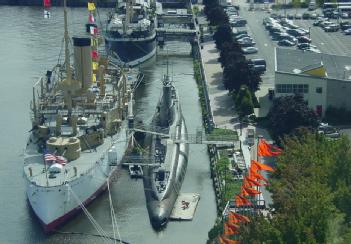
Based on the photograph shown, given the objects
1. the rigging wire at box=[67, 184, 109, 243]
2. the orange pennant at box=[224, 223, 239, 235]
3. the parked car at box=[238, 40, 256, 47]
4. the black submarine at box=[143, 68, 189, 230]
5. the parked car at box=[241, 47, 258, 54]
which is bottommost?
the rigging wire at box=[67, 184, 109, 243]

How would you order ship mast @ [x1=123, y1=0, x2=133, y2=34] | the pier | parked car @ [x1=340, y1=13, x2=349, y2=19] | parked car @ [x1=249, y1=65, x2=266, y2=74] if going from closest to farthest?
parked car @ [x1=249, y1=65, x2=266, y2=74] < ship mast @ [x1=123, y1=0, x2=133, y2=34] < the pier < parked car @ [x1=340, y1=13, x2=349, y2=19]

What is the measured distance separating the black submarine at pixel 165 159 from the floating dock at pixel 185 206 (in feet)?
1.46

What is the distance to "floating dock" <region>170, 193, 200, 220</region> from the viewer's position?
191 ft

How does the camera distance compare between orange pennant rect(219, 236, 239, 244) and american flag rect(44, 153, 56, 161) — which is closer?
orange pennant rect(219, 236, 239, 244)

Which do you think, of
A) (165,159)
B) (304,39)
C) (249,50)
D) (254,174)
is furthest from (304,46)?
(254,174)

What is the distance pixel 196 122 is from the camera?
7881cm

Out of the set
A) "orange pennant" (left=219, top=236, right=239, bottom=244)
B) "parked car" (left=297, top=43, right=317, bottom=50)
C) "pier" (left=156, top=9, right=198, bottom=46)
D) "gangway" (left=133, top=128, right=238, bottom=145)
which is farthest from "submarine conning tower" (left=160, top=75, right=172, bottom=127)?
"pier" (left=156, top=9, right=198, bottom=46)

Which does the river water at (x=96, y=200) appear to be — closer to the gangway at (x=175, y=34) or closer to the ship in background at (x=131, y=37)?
the ship in background at (x=131, y=37)

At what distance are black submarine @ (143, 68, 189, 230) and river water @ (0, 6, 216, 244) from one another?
0.87 metres

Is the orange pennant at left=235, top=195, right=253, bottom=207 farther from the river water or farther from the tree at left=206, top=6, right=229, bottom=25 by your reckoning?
the tree at left=206, top=6, right=229, bottom=25

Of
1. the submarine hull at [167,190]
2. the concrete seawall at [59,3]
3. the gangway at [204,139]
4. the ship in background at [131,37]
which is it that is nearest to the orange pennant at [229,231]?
the submarine hull at [167,190]

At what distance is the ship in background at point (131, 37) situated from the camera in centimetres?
10169

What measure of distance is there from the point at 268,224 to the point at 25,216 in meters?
19.9

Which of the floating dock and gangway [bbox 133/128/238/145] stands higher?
gangway [bbox 133/128/238/145]
